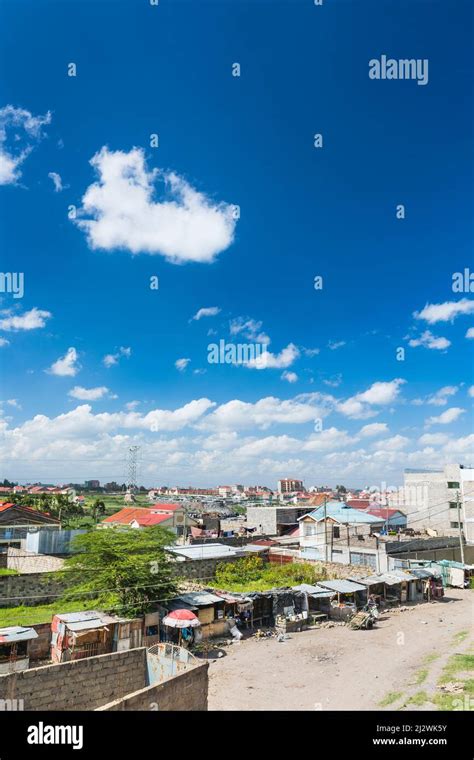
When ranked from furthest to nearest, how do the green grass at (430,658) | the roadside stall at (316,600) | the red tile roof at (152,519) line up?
the red tile roof at (152,519), the roadside stall at (316,600), the green grass at (430,658)

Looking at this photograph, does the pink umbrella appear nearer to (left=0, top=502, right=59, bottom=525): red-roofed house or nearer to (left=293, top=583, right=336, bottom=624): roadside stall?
(left=293, top=583, right=336, bottom=624): roadside stall

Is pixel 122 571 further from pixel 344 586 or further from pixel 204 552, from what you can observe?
pixel 204 552

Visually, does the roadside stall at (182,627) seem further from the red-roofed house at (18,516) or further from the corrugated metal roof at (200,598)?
the red-roofed house at (18,516)

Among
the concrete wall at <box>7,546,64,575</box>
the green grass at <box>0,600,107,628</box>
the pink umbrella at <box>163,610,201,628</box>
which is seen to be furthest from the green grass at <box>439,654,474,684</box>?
the concrete wall at <box>7,546,64,575</box>

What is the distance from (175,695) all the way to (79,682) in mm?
4141

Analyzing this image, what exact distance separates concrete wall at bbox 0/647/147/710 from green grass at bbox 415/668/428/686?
8.82 metres

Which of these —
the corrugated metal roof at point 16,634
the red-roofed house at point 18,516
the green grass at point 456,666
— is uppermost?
the red-roofed house at point 18,516

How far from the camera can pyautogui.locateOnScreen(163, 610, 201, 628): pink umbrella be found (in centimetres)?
1846

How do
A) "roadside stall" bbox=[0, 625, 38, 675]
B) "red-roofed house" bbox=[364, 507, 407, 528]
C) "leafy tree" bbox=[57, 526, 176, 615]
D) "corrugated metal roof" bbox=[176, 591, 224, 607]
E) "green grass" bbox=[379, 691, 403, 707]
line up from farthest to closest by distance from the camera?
"red-roofed house" bbox=[364, 507, 407, 528], "corrugated metal roof" bbox=[176, 591, 224, 607], "leafy tree" bbox=[57, 526, 176, 615], "roadside stall" bbox=[0, 625, 38, 675], "green grass" bbox=[379, 691, 403, 707]

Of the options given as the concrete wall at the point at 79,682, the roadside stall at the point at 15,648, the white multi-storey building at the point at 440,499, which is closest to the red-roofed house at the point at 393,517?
the white multi-storey building at the point at 440,499

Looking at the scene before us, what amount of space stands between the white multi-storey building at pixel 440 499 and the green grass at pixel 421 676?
3262 centimetres

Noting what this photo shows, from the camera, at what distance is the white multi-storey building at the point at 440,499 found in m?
48.0

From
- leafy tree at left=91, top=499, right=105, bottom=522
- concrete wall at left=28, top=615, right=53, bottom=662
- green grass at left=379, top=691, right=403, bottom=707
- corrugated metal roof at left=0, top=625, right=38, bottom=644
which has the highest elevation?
corrugated metal roof at left=0, top=625, right=38, bottom=644
